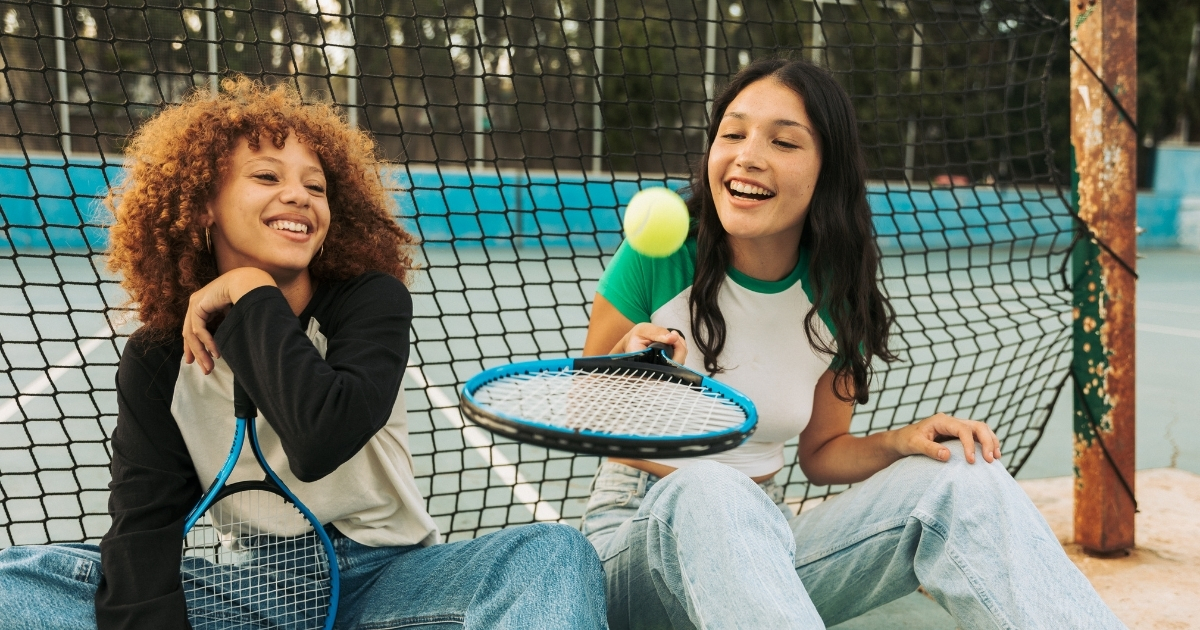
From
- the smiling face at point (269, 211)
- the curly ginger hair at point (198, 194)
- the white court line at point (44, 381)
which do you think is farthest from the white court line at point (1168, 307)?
the smiling face at point (269, 211)

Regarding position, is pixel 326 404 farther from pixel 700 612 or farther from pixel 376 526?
pixel 700 612

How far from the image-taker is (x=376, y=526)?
1.48 m

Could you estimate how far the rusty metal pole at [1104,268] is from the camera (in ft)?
7.31

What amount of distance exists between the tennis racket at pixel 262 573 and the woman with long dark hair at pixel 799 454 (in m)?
0.45

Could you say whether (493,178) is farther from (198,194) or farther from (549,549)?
(549,549)

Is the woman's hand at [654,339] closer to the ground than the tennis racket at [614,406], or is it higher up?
higher up

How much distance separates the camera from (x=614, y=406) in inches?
49.7

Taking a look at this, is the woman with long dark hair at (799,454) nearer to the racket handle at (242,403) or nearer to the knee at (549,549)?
the knee at (549,549)

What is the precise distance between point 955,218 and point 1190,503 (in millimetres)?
8295

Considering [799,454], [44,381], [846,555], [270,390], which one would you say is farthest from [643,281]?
[44,381]

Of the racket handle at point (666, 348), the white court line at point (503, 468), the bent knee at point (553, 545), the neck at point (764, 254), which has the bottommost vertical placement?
the white court line at point (503, 468)

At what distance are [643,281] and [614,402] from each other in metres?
0.47

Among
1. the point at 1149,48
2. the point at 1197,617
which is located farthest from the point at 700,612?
the point at 1149,48

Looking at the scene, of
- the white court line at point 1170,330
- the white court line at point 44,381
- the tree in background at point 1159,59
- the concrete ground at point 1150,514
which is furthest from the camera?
the tree in background at point 1159,59
